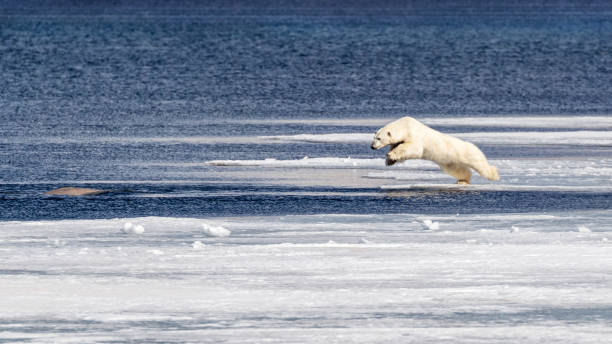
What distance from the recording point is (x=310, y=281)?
10.3m

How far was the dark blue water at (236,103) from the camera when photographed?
1480cm

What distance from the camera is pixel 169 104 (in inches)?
1174

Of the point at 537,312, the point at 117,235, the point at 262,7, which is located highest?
the point at 262,7

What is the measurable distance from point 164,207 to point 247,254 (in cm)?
314

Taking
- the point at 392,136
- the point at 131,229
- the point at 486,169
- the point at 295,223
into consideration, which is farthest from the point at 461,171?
the point at 131,229

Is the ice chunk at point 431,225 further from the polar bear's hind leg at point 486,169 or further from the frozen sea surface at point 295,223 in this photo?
the polar bear's hind leg at point 486,169

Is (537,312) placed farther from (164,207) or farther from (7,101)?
(7,101)

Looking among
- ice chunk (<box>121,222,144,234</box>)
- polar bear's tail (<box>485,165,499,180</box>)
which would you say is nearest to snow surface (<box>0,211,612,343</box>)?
ice chunk (<box>121,222,144,234</box>)

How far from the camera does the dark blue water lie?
14797mm

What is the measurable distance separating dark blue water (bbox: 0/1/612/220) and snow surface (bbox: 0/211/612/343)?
5.19 feet

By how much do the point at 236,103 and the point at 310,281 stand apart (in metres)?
20.1

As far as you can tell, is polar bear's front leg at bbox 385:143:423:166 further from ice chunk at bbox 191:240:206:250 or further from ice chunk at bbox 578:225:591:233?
ice chunk at bbox 191:240:206:250

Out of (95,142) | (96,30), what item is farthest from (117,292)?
(96,30)

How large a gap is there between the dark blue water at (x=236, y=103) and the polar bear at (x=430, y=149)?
0.62 metres
